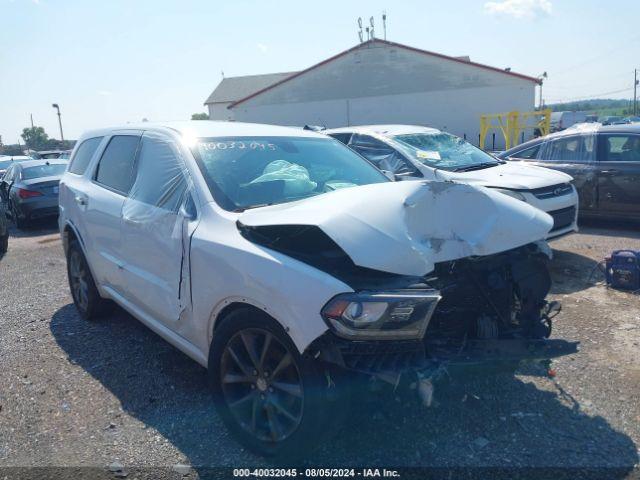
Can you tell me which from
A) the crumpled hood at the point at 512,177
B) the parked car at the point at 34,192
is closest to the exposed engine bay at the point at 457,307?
the crumpled hood at the point at 512,177

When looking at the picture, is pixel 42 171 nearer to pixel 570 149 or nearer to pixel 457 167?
pixel 457 167

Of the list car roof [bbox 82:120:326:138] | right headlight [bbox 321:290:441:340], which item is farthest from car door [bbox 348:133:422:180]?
right headlight [bbox 321:290:441:340]

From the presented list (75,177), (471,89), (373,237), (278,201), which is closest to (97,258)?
(75,177)

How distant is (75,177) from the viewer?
5281 millimetres

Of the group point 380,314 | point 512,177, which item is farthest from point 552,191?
point 380,314

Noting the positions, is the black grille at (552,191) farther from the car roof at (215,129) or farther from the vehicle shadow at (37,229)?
the vehicle shadow at (37,229)

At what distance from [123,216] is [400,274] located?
233 centimetres

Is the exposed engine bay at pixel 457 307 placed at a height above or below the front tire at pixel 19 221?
above

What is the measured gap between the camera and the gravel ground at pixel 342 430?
2.95 metres

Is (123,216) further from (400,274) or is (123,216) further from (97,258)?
(400,274)

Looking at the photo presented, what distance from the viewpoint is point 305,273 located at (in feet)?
8.46

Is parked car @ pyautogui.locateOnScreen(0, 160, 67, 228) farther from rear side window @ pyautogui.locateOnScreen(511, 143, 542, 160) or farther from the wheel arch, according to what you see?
the wheel arch

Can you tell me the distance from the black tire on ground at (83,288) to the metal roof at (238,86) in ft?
141

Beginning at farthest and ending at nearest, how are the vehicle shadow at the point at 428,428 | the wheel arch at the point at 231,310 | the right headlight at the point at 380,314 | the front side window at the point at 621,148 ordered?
the front side window at the point at 621,148 < the vehicle shadow at the point at 428,428 < the wheel arch at the point at 231,310 < the right headlight at the point at 380,314
